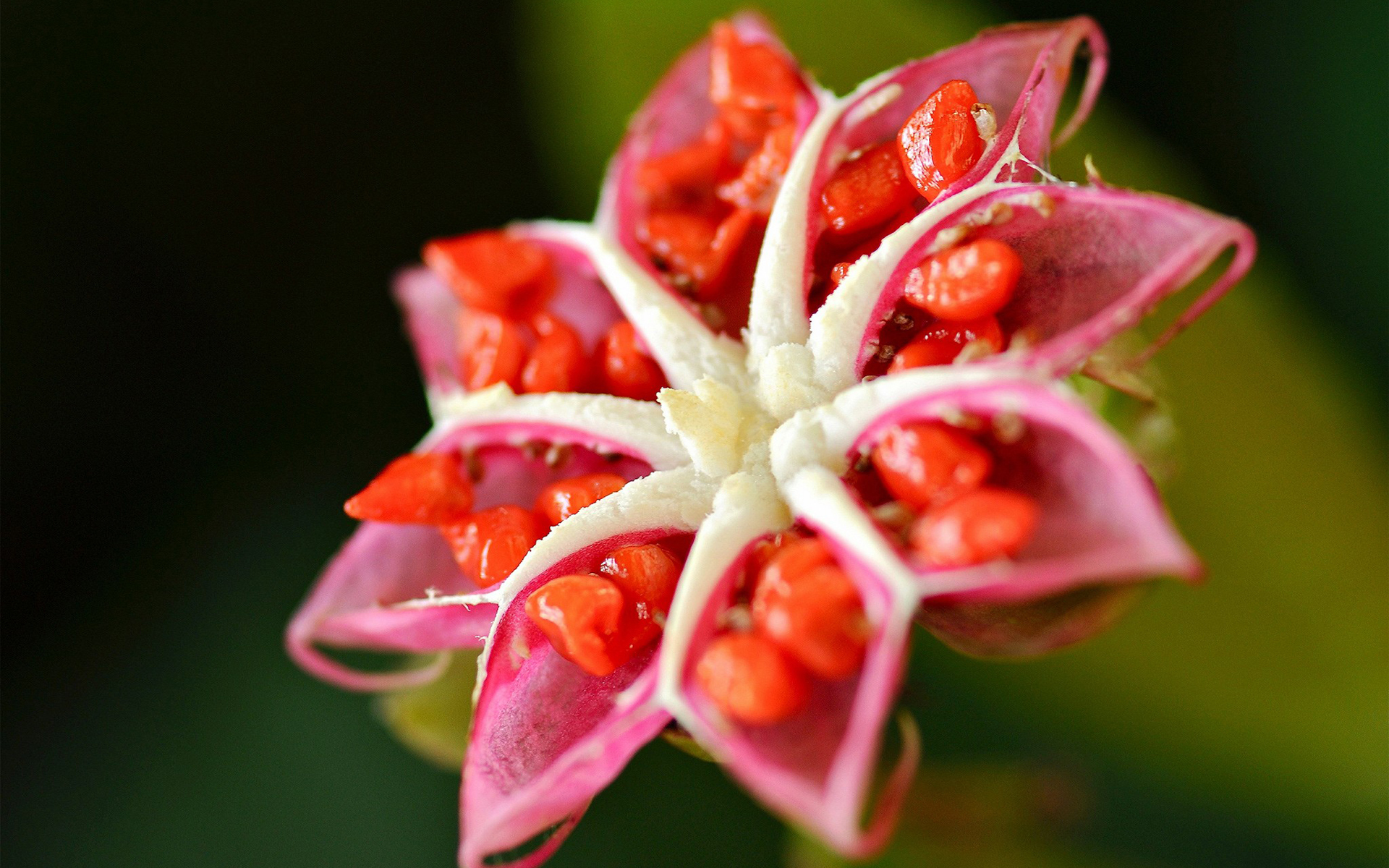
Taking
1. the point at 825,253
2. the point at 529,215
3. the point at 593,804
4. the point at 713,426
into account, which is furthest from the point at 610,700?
the point at 529,215

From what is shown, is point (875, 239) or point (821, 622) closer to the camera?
point (821, 622)

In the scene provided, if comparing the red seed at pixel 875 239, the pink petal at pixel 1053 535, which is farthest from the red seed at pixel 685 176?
the pink petal at pixel 1053 535

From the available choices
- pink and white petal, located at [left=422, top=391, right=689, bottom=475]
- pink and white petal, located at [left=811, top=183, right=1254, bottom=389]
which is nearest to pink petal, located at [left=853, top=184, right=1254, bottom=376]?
pink and white petal, located at [left=811, top=183, right=1254, bottom=389]

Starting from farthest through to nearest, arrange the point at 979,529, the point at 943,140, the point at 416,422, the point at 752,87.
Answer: the point at 416,422, the point at 752,87, the point at 943,140, the point at 979,529

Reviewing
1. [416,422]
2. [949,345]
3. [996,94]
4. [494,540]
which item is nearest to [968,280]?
[949,345]

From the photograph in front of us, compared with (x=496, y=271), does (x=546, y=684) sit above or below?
below

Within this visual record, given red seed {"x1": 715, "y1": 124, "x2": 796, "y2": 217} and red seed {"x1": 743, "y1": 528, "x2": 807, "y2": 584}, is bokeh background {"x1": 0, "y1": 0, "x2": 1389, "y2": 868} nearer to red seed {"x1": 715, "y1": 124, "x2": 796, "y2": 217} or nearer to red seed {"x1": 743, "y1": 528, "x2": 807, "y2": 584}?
red seed {"x1": 715, "y1": 124, "x2": 796, "y2": 217}

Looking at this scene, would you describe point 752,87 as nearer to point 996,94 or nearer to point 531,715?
point 996,94
